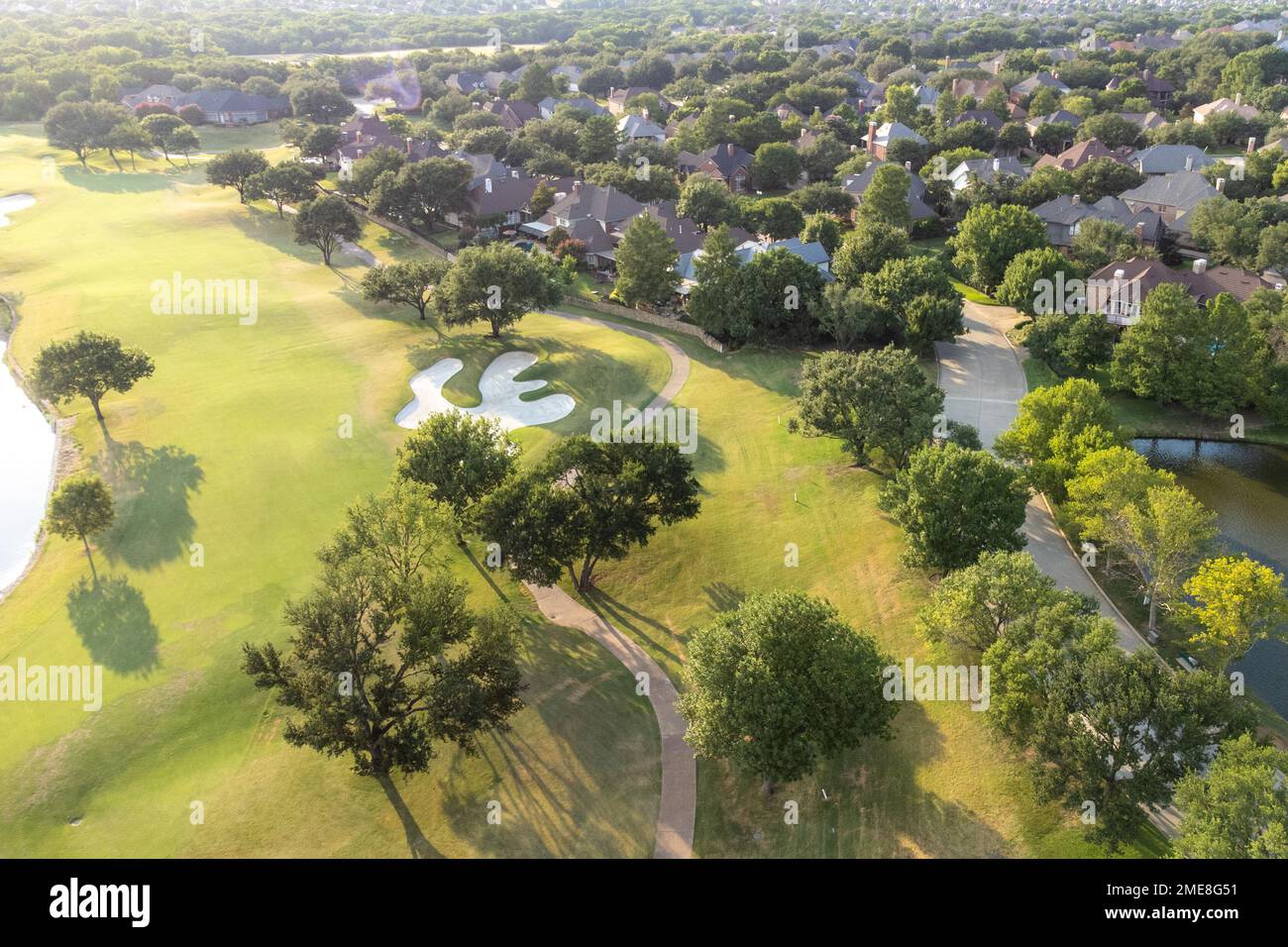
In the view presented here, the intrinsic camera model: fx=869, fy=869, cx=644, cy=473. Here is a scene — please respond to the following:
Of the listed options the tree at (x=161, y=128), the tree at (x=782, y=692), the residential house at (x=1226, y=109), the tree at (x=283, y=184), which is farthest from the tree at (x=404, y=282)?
the residential house at (x=1226, y=109)

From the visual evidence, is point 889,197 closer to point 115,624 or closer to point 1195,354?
point 1195,354

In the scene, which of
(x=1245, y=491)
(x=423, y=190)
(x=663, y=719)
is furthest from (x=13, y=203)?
(x=1245, y=491)

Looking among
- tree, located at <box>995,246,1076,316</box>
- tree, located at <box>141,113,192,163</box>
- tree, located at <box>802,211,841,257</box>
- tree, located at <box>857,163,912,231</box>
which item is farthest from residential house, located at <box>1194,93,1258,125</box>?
tree, located at <box>141,113,192,163</box>

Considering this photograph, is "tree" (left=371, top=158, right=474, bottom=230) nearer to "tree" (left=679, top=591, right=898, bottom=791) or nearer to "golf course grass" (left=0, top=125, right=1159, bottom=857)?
"golf course grass" (left=0, top=125, right=1159, bottom=857)

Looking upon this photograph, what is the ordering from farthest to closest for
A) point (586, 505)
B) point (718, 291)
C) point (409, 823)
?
point (718, 291) < point (586, 505) < point (409, 823)

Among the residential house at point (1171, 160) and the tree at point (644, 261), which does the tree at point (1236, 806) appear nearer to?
the tree at point (644, 261)

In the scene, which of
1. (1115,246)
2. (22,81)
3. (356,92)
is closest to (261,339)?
(1115,246)

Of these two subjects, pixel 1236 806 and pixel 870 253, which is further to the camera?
pixel 870 253
